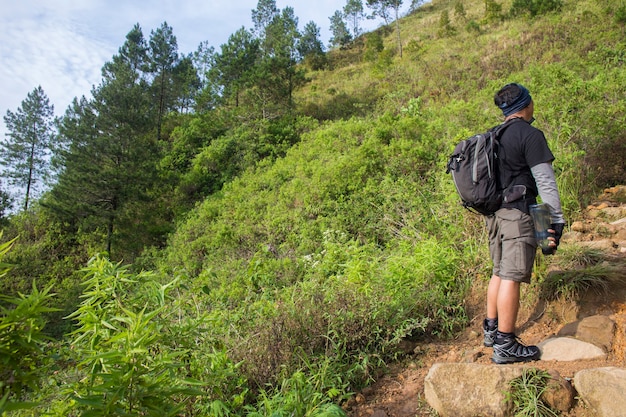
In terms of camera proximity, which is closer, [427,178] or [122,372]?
[122,372]

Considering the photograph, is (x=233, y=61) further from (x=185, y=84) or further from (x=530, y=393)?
(x=530, y=393)

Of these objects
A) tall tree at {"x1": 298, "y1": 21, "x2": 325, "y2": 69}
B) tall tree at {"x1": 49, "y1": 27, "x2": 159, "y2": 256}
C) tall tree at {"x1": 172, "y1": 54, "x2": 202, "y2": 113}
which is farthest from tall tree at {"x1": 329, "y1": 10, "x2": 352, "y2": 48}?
tall tree at {"x1": 49, "y1": 27, "x2": 159, "y2": 256}

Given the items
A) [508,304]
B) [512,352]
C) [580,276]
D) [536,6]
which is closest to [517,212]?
[508,304]

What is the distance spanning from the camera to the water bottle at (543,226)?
7.74ft

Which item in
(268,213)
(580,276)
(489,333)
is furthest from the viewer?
(268,213)

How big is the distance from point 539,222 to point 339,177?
6.11 meters

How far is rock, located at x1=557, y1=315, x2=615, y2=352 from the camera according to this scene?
250 centimetres

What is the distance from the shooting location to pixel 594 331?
8.45ft

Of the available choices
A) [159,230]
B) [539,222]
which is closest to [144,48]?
[159,230]

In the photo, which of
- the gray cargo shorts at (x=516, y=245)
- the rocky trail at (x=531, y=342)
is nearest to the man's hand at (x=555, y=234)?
the gray cargo shorts at (x=516, y=245)

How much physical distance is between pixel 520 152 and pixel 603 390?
4.42 ft

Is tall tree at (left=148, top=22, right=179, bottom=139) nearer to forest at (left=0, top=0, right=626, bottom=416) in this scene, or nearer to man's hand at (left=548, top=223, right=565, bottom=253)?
forest at (left=0, top=0, right=626, bottom=416)

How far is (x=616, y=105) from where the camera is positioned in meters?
5.54

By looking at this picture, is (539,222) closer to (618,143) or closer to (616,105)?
(618,143)
